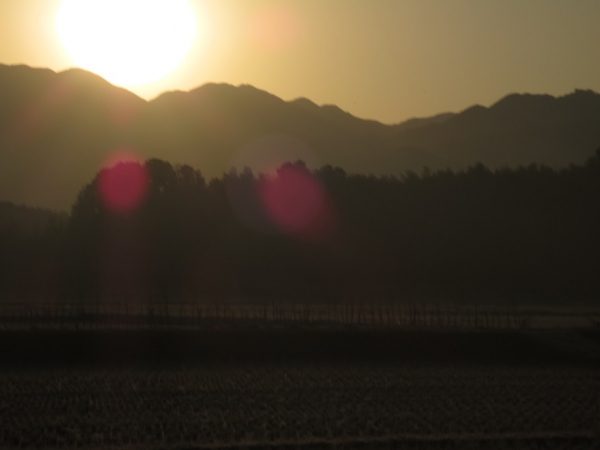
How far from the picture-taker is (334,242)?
77.4 metres

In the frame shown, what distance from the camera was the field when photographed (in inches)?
666

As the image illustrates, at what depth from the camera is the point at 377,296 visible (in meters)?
64.0

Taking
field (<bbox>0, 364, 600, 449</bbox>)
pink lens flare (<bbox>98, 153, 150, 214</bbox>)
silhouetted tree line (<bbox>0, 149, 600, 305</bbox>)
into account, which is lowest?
field (<bbox>0, 364, 600, 449</bbox>)

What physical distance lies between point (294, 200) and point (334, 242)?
9014 millimetres

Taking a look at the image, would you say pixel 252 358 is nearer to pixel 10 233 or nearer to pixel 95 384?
pixel 95 384

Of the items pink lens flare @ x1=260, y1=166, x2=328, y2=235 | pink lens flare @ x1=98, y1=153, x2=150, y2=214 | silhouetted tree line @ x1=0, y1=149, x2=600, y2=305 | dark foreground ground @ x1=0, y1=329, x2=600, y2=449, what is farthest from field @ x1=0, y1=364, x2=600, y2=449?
pink lens flare @ x1=98, y1=153, x2=150, y2=214

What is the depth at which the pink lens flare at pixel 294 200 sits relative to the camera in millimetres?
80062

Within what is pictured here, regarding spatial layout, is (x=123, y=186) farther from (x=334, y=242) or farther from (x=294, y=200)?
(x=334, y=242)

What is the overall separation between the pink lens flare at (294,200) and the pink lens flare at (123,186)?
13.9 metres

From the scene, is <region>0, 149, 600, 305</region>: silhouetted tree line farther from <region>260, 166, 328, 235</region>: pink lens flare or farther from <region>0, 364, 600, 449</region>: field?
<region>0, 364, 600, 449</region>: field

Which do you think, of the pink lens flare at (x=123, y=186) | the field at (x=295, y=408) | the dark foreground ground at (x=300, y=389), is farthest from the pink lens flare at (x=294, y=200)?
the field at (x=295, y=408)

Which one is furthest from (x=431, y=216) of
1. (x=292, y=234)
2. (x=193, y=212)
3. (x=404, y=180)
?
(x=193, y=212)

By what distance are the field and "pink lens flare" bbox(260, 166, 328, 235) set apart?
52966 mm

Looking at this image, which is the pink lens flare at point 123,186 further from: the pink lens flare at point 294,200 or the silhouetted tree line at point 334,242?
the pink lens flare at point 294,200
